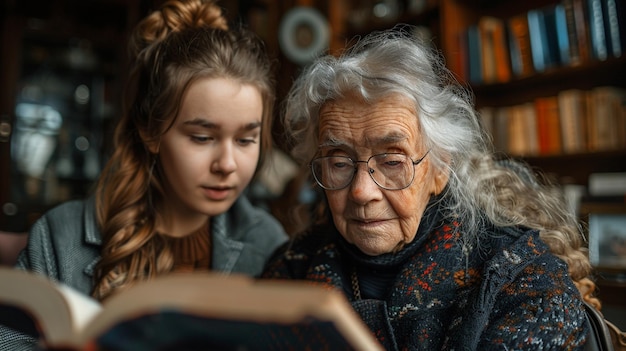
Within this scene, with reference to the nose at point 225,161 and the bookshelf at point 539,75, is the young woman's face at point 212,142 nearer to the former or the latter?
the nose at point 225,161

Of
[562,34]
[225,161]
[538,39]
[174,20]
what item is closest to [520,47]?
[538,39]

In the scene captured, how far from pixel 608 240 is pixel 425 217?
5.64 ft

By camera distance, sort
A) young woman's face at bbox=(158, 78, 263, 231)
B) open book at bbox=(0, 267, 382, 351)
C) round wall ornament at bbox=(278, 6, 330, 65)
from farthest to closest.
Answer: round wall ornament at bbox=(278, 6, 330, 65) → young woman's face at bbox=(158, 78, 263, 231) → open book at bbox=(0, 267, 382, 351)

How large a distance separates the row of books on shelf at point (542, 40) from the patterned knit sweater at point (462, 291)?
189 cm

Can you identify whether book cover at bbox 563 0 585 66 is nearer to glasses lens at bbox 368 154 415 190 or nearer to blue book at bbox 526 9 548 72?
blue book at bbox 526 9 548 72

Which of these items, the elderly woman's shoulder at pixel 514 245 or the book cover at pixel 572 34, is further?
the book cover at pixel 572 34

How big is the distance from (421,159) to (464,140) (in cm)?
16

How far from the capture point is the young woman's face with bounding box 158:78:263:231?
141 centimetres

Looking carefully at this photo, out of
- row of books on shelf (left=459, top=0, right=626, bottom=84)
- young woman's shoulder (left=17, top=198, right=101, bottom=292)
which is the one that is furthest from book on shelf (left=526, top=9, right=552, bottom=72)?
A: young woman's shoulder (left=17, top=198, right=101, bottom=292)

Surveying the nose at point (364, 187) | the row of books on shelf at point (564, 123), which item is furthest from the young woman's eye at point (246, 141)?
the row of books on shelf at point (564, 123)

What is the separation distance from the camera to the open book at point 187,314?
1.40ft

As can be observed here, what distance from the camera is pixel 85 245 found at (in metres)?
1.52

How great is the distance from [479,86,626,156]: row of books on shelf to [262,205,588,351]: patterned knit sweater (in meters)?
1.55

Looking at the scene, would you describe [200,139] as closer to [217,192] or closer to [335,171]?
[217,192]
